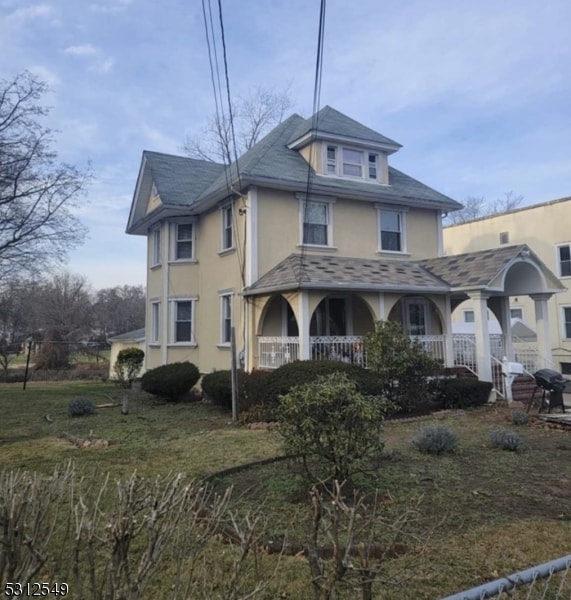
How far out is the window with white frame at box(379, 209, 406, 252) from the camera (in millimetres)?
15738

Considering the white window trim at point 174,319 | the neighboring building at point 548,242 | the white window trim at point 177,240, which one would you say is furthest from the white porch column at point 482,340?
the white window trim at point 177,240

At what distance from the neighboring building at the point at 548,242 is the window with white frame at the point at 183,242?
1413cm

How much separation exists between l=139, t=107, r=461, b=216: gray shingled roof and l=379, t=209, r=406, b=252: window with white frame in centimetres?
60

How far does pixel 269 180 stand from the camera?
13.3 metres

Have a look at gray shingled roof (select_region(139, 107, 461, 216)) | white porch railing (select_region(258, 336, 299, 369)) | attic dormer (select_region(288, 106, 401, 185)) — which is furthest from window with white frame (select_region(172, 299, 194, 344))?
attic dormer (select_region(288, 106, 401, 185))

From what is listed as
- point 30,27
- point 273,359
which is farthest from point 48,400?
point 30,27

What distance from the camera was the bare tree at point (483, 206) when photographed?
135ft

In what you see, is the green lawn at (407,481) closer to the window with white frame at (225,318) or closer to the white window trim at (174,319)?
the window with white frame at (225,318)

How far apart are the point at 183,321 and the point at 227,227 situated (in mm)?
4122

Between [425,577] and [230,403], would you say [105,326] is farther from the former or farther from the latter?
[425,577]

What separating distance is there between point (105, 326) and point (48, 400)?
34569 millimetres

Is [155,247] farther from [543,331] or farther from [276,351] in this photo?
[543,331]

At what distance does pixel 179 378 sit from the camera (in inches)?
539

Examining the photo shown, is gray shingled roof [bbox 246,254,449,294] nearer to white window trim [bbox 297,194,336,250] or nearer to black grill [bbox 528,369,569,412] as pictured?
white window trim [bbox 297,194,336,250]
